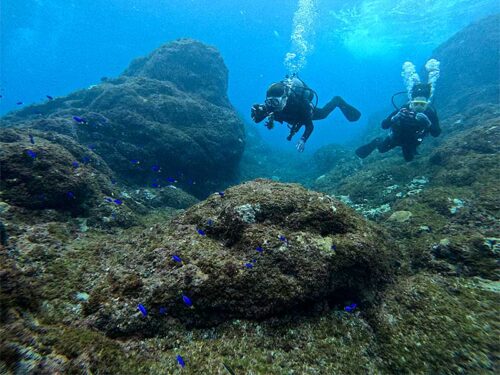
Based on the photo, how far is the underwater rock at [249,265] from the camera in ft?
10.5

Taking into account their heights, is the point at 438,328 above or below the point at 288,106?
below

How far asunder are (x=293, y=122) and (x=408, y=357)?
729 centimetres

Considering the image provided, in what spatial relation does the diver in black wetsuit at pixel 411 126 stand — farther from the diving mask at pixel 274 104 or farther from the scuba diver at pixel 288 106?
the diving mask at pixel 274 104

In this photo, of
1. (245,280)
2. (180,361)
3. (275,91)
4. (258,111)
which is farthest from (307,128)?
(180,361)

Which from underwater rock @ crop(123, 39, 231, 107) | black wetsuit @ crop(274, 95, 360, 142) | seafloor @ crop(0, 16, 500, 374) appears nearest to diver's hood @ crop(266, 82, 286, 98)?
black wetsuit @ crop(274, 95, 360, 142)

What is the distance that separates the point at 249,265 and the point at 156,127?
10889mm

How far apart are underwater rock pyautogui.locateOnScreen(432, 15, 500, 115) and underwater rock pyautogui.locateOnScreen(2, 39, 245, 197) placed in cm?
1831

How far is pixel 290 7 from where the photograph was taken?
67.1m

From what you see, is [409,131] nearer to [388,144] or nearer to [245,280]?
[388,144]

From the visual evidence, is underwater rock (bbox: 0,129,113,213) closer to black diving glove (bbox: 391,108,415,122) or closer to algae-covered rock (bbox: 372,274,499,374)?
algae-covered rock (bbox: 372,274,499,374)

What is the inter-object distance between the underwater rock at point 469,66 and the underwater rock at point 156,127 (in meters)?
18.3

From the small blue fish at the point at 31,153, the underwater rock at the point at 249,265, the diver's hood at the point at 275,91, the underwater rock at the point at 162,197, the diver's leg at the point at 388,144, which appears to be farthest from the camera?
the diver's leg at the point at 388,144

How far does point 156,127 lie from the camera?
12.5 m

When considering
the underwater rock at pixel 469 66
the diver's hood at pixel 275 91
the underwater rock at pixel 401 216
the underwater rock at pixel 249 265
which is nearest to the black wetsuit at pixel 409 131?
the underwater rock at pixel 401 216
